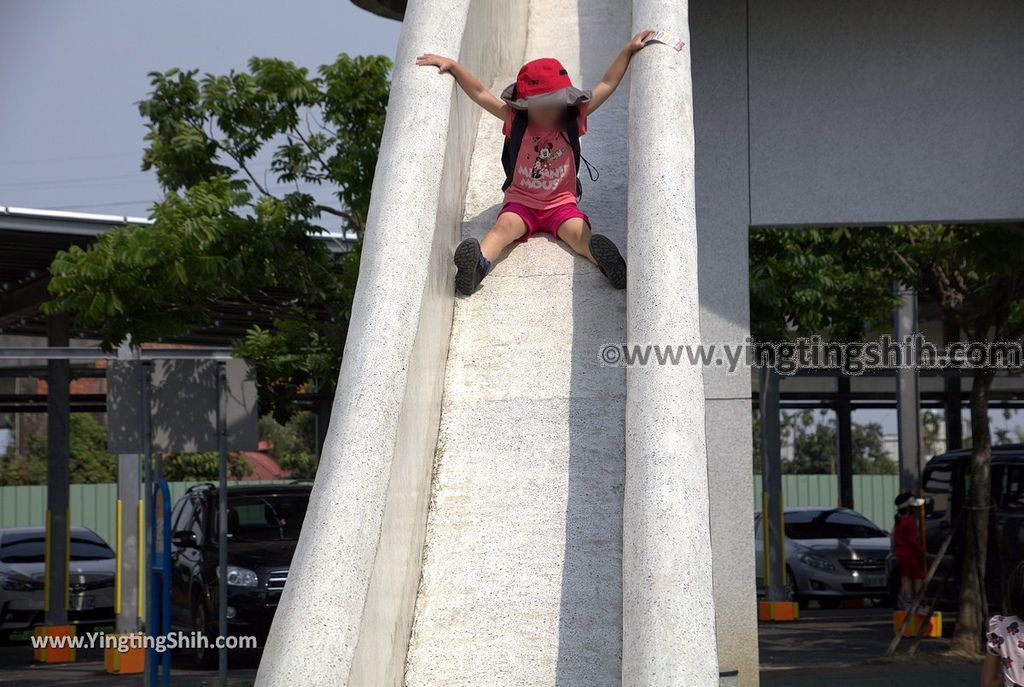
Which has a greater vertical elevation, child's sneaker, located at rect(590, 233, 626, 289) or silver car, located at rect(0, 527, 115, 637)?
child's sneaker, located at rect(590, 233, 626, 289)

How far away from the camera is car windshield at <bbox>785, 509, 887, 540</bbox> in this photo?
73.8 ft

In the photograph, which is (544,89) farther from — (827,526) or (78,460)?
(78,460)

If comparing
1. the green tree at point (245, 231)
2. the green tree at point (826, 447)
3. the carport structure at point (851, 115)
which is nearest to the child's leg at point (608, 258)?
the carport structure at point (851, 115)

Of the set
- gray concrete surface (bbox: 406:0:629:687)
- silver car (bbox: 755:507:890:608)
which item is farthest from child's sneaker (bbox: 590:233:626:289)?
silver car (bbox: 755:507:890:608)

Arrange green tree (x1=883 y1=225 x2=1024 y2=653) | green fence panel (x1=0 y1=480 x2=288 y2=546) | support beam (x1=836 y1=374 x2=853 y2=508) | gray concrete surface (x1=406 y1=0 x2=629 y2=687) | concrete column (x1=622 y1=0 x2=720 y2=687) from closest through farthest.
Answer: concrete column (x1=622 y1=0 x2=720 y2=687) < gray concrete surface (x1=406 y1=0 x2=629 y2=687) < green tree (x1=883 y1=225 x2=1024 y2=653) < support beam (x1=836 y1=374 x2=853 y2=508) < green fence panel (x1=0 y1=480 x2=288 y2=546)

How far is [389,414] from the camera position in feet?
17.8

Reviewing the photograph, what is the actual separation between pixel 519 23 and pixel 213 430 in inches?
171

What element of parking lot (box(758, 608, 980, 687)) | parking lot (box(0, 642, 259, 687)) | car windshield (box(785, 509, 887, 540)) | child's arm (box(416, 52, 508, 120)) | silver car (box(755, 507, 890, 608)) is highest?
child's arm (box(416, 52, 508, 120))

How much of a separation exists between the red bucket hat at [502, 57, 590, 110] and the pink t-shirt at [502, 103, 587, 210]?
0.30 ft

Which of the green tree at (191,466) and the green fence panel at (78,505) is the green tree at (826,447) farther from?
the green fence panel at (78,505)

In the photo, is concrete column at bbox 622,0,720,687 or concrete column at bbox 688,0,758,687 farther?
concrete column at bbox 688,0,758,687

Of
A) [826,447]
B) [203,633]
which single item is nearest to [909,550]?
[203,633]

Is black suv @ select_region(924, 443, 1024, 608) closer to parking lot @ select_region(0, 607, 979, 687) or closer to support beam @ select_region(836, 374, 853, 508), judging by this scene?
parking lot @ select_region(0, 607, 979, 687)

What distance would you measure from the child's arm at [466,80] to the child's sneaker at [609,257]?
1194mm
